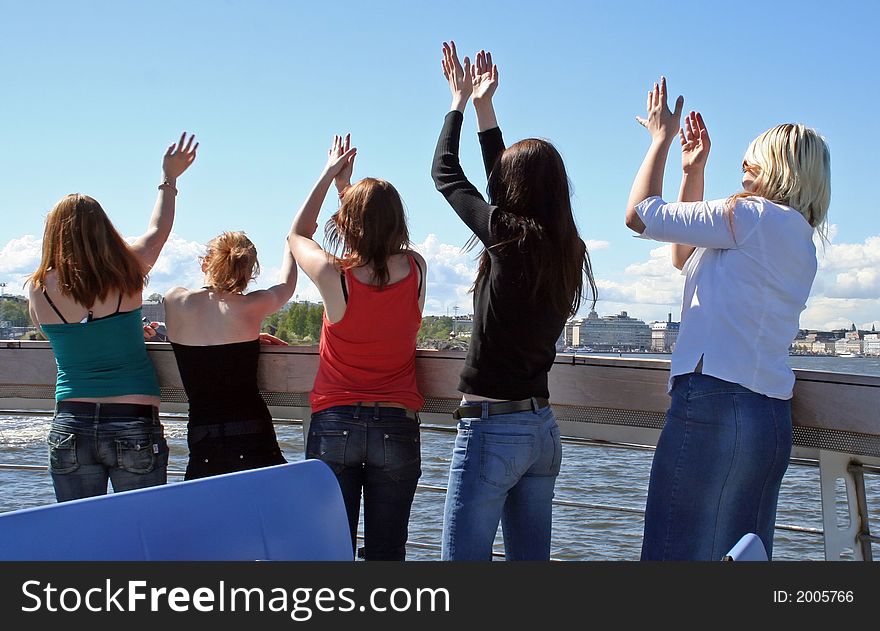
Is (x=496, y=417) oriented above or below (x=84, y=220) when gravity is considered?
below

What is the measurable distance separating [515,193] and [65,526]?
141cm

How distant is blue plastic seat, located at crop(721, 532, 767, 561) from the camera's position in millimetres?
→ 1173

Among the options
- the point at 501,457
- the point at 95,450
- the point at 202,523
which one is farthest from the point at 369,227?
the point at 202,523

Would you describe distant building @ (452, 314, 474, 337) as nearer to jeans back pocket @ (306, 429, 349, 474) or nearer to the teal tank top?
jeans back pocket @ (306, 429, 349, 474)

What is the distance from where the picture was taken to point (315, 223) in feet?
9.00

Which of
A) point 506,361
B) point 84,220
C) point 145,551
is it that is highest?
point 84,220

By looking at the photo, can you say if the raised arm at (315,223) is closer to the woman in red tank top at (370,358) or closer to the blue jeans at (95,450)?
the woman in red tank top at (370,358)

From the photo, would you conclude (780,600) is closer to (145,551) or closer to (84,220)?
(145,551)

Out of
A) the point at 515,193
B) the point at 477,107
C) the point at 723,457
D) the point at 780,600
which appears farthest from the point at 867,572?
the point at 477,107

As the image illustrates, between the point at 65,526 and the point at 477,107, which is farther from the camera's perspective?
the point at 477,107

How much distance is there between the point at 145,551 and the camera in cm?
128

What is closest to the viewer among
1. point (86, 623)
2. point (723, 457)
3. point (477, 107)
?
point (86, 623)

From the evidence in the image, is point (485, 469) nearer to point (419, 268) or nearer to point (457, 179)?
point (419, 268)

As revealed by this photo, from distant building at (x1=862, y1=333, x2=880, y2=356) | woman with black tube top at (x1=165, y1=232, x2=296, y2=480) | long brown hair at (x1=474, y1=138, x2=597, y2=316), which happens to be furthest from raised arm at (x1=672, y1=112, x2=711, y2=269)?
distant building at (x1=862, y1=333, x2=880, y2=356)
